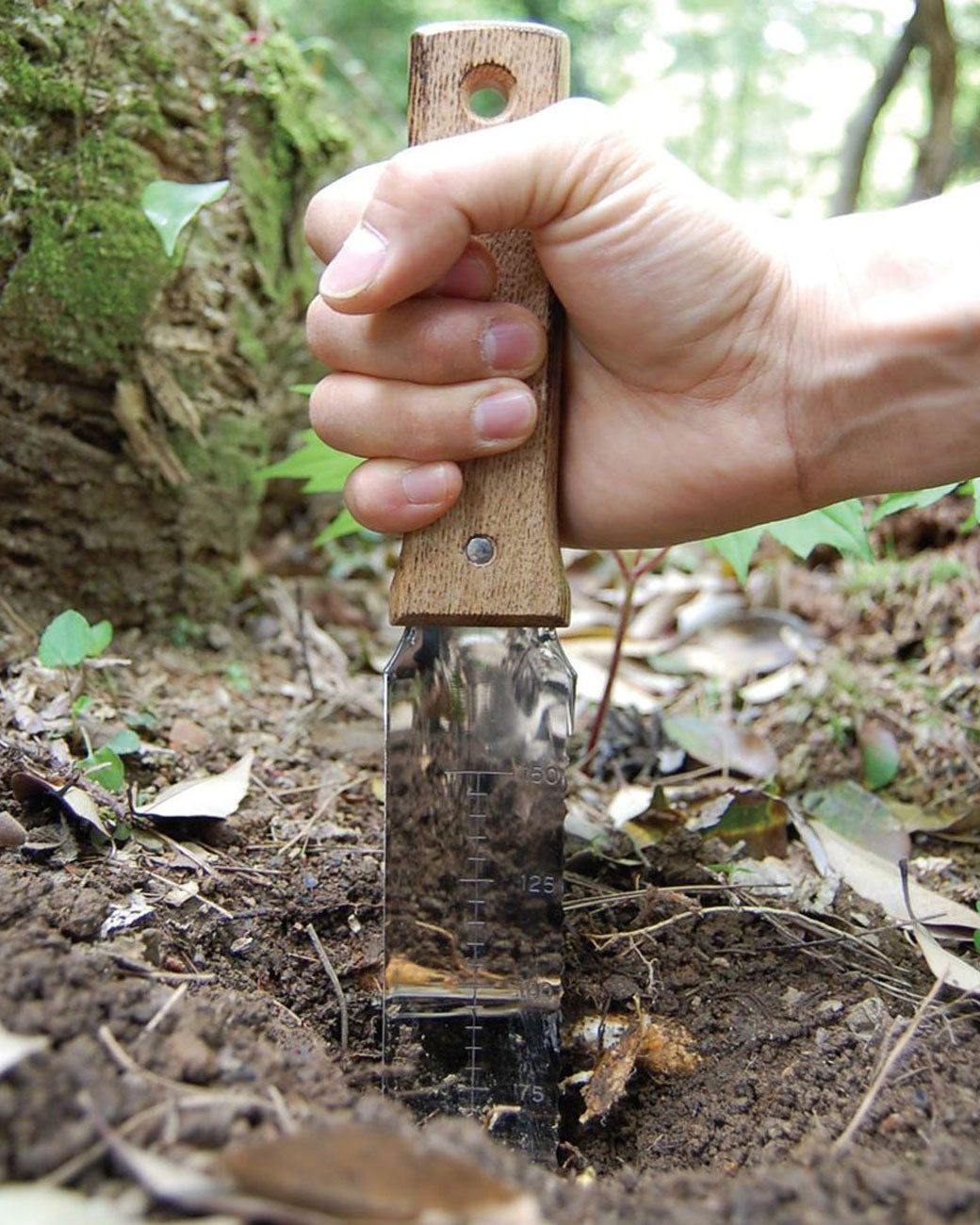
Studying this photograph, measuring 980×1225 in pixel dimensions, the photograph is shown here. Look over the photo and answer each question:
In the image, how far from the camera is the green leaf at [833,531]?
6.15ft

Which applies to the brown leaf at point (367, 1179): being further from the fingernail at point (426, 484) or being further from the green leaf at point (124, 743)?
the green leaf at point (124, 743)

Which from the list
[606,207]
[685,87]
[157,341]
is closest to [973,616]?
[606,207]

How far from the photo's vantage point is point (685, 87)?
9.29m

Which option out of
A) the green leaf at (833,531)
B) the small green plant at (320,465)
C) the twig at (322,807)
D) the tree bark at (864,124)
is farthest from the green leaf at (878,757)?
the tree bark at (864,124)

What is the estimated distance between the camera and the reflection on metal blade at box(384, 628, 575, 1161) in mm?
A: 1463

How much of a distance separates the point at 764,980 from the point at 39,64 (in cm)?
192

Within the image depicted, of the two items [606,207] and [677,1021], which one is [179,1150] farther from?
[606,207]

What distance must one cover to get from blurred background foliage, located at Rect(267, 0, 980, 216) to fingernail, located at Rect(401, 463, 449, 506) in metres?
5.21

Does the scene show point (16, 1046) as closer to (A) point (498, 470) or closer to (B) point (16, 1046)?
(B) point (16, 1046)

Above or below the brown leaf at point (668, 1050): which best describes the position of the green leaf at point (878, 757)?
above

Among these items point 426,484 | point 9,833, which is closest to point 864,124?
point 426,484

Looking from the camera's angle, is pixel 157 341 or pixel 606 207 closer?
pixel 606 207


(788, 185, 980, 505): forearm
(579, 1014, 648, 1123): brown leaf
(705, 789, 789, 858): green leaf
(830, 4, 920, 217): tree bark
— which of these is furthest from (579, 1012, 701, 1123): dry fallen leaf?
(830, 4, 920, 217): tree bark

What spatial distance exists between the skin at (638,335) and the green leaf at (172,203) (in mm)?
373
